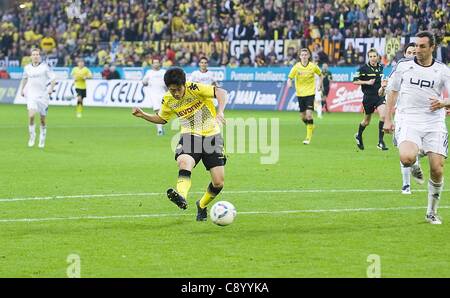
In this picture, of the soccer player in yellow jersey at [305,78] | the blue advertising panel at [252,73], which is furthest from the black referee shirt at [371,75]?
the blue advertising panel at [252,73]

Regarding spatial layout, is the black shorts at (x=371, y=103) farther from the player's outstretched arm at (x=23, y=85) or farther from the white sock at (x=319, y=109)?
the white sock at (x=319, y=109)

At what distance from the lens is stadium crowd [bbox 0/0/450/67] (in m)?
41.3

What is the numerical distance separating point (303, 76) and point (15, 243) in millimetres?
16773

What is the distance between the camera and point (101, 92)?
5078 cm

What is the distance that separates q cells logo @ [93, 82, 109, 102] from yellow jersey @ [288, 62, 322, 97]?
2498 cm

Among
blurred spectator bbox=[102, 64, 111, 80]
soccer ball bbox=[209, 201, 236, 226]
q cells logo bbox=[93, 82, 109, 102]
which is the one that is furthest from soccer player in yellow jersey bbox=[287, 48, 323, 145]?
q cells logo bbox=[93, 82, 109, 102]

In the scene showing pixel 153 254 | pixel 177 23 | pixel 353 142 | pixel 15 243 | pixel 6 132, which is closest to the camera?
pixel 153 254

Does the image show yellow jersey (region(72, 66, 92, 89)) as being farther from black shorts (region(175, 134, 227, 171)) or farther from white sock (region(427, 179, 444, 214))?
white sock (region(427, 179, 444, 214))

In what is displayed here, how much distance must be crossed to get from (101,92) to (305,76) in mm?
25633

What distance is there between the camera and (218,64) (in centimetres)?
4772

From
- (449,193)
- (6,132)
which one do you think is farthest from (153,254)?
(6,132)

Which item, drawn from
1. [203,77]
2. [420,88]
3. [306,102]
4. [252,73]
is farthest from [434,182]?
[252,73]

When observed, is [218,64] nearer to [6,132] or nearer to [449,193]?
[6,132]

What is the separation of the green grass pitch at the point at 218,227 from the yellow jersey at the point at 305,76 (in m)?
3.08
